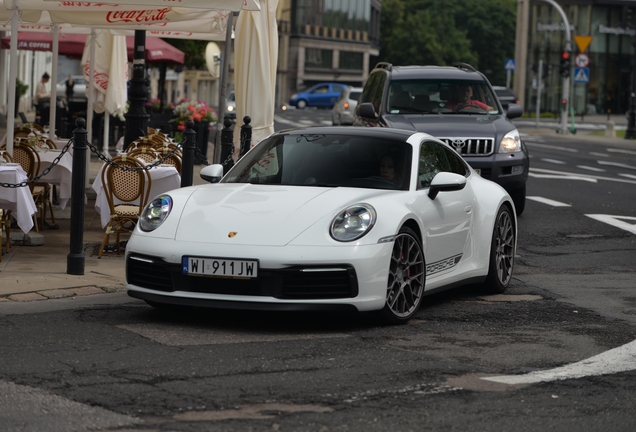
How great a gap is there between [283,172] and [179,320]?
1373 millimetres

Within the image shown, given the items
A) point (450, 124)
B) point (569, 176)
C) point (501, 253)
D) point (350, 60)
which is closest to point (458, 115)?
point (450, 124)

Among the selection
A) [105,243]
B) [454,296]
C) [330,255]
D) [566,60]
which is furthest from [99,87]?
[566,60]

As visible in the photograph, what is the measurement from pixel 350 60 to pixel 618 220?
9921cm

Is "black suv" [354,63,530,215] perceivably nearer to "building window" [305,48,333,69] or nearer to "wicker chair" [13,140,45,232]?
"wicker chair" [13,140,45,232]

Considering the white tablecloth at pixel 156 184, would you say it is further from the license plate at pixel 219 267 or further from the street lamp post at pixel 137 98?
the street lamp post at pixel 137 98

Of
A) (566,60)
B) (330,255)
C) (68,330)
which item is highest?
(566,60)

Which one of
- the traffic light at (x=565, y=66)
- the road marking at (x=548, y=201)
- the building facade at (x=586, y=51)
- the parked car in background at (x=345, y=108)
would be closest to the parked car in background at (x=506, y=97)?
the traffic light at (x=565, y=66)

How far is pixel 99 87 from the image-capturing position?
20.6 meters

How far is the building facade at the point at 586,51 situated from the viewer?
252 feet

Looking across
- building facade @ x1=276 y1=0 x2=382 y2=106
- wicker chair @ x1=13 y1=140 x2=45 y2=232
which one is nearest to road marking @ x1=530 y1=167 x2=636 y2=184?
wicker chair @ x1=13 y1=140 x2=45 y2=232

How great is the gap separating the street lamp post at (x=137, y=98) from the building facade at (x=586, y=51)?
61.3 metres

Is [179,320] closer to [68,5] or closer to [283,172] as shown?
[283,172]

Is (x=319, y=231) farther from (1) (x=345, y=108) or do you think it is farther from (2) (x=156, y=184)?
(1) (x=345, y=108)

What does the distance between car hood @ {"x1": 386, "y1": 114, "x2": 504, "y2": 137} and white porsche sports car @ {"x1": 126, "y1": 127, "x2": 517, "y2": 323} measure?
233 inches
